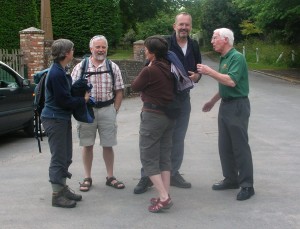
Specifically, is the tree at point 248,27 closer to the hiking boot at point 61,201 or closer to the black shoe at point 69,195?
the black shoe at point 69,195

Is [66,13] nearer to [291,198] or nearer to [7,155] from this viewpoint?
[7,155]

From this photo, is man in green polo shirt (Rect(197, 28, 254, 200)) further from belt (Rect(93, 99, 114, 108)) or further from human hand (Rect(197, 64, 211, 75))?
belt (Rect(93, 99, 114, 108))

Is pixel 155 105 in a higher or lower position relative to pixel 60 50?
lower

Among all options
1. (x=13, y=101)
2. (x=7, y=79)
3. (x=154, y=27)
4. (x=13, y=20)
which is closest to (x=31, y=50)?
(x=13, y=20)

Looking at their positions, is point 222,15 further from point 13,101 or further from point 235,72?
point 235,72

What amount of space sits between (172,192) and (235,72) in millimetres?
1567

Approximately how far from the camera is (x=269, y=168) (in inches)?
278

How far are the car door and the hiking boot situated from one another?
4015 millimetres

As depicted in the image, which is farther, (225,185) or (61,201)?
(225,185)

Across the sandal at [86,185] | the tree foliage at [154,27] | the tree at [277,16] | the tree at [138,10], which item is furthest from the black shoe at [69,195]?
the tree foliage at [154,27]

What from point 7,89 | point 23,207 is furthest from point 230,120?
point 7,89

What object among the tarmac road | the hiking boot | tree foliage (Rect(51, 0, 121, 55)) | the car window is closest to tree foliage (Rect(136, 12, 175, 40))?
tree foliage (Rect(51, 0, 121, 55))

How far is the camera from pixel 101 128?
5922 mm

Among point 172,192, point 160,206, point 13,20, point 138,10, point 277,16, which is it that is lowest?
point 172,192
